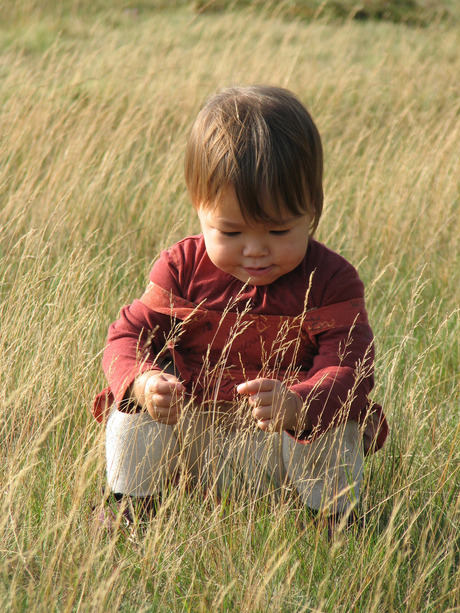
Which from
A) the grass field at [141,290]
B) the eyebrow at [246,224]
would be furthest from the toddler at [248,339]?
the grass field at [141,290]

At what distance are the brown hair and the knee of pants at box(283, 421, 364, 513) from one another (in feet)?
2.15

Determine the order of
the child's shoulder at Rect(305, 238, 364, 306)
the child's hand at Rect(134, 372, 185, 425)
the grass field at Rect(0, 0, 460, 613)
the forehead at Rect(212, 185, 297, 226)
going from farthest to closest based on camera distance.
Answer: the child's shoulder at Rect(305, 238, 364, 306), the forehead at Rect(212, 185, 297, 226), the child's hand at Rect(134, 372, 185, 425), the grass field at Rect(0, 0, 460, 613)

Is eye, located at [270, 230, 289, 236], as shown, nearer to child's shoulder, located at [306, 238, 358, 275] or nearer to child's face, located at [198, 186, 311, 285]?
child's face, located at [198, 186, 311, 285]

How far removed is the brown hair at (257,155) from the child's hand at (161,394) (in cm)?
51

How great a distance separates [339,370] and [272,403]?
295 millimetres

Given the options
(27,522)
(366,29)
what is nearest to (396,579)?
(27,522)

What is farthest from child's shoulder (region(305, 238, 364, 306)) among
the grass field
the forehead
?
the grass field

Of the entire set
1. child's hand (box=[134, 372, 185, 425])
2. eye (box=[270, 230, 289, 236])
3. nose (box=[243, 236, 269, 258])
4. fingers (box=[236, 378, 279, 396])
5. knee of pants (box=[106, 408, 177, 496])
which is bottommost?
knee of pants (box=[106, 408, 177, 496])

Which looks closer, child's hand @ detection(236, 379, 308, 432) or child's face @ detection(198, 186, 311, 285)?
child's hand @ detection(236, 379, 308, 432)

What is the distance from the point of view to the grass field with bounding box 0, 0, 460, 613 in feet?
6.34

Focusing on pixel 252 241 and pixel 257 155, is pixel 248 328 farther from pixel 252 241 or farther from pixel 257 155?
pixel 257 155

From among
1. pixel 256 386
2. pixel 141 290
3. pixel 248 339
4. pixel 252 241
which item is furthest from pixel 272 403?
pixel 141 290

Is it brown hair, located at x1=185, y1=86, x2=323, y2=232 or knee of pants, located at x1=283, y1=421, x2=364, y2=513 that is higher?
brown hair, located at x1=185, y1=86, x2=323, y2=232

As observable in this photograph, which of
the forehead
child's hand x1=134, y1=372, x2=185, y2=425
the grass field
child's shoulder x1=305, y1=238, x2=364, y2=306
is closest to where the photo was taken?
the grass field
